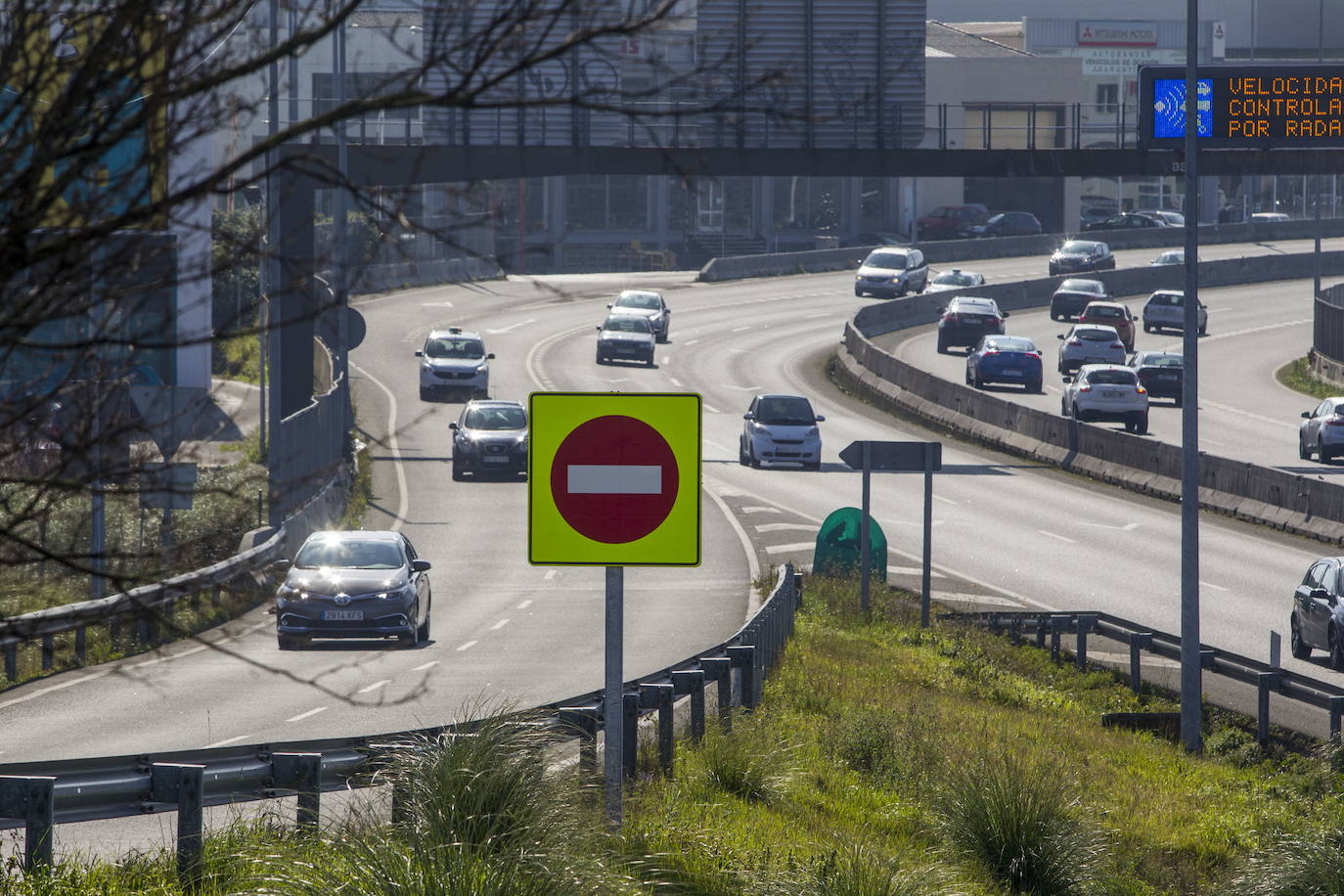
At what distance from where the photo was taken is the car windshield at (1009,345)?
49.5 m

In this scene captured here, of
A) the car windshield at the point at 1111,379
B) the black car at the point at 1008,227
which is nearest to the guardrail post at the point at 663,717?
the car windshield at the point at 1111,379

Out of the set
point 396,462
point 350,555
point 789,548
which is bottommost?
point 789,548

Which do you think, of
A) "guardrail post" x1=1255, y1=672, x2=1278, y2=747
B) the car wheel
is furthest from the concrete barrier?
"guardrail post" x1=1255, y1=672, x2=1278, y2=747

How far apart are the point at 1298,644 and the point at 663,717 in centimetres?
1374

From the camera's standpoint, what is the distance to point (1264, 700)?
17391mm

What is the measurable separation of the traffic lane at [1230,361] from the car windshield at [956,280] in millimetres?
2339

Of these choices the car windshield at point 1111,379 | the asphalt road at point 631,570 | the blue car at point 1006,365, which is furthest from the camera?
the blue car at point 1006,365

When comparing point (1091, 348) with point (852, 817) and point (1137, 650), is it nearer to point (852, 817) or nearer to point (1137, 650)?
point (1137, 650)

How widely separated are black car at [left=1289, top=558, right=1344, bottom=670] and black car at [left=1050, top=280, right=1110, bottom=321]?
4479 cm

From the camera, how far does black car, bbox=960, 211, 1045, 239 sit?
317 ft

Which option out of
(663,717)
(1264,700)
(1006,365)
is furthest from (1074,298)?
(663,717)

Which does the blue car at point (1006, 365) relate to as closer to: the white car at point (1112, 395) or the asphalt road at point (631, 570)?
the asphalt road at point (631, 570)

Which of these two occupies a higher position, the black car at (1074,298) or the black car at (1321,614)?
the black car at (1074,298)

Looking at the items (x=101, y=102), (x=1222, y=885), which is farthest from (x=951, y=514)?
(x=101, y=102)
